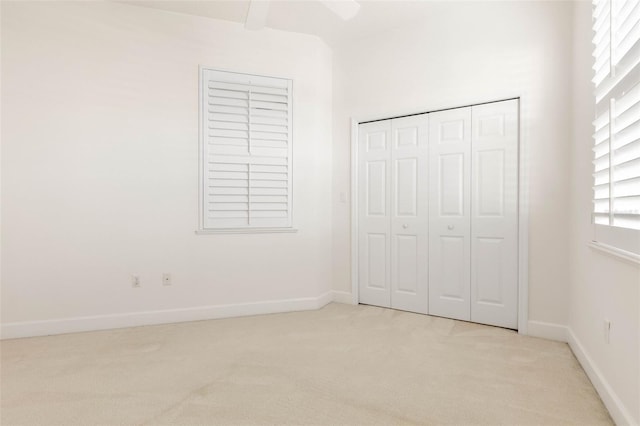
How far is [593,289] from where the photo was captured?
2125mm

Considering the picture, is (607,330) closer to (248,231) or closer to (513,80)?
(513,80)

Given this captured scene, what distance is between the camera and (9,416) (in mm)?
1732

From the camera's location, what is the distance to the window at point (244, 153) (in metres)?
3.39

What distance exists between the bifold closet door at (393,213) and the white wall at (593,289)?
1.19 metres

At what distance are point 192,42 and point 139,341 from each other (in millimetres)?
2626

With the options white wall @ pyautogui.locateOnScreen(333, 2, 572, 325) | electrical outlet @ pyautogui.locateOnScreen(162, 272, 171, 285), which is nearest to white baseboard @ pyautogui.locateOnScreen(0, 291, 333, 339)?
electrical outlet @ pyautogui.locateOnScreen(162, 272, 171, 285)

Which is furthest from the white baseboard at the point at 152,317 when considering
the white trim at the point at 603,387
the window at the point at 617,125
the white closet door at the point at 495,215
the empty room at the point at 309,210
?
the window at the point at 617,125

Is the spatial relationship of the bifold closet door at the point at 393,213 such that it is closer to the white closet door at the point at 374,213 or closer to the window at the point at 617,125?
the white closet door at the point at 374,213

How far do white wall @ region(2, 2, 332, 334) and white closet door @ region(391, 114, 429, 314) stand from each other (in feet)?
3.24

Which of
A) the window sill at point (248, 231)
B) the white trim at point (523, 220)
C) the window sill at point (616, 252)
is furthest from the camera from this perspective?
the window sill at point (248, 231)

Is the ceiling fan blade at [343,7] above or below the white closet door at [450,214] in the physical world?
above

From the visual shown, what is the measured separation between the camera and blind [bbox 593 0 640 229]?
1.53m

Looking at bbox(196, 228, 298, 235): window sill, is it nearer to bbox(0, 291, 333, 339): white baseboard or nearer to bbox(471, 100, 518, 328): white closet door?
bbox(0, 291, 333, 339): white baseboard

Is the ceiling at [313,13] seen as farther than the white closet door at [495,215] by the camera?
Yes
